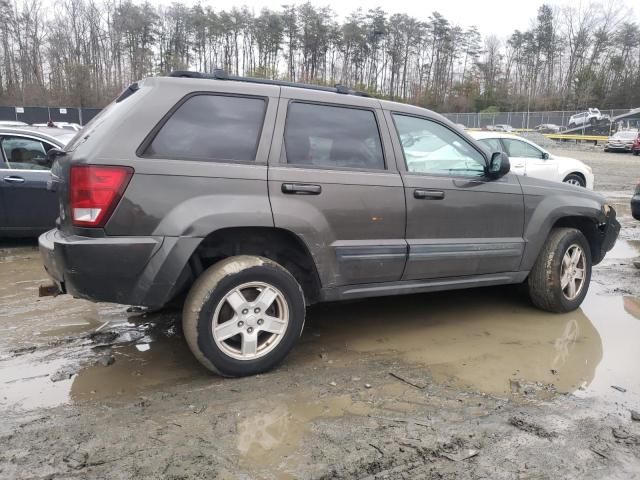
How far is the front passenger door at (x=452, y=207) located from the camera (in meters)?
3.82

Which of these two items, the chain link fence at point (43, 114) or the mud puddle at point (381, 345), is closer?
the mud puddle at point (381, 345)

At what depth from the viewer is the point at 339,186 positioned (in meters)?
3.46

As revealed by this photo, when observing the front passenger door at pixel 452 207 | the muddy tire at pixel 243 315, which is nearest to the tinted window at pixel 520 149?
the front passenger door at pixel 452 207

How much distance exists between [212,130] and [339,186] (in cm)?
91

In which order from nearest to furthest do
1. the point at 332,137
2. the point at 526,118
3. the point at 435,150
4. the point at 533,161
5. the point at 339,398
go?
1. the point at 339,398
2. the point at 332,137
3. the point at 435,150
4. the point at 533,161
5. the point at 526,118

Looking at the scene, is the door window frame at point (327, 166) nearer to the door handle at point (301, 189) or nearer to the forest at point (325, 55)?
the door handle at point (301, 189)

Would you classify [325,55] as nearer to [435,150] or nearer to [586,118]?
[586,118]

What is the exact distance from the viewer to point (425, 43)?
252ft

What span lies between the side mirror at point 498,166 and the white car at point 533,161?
21.6 ft

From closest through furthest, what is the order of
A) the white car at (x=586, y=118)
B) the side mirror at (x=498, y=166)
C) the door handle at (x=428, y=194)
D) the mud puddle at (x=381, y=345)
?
the mud puddle at (x=381, y=345)
the door handle at (x=428, y=194)
the side mirror at (x=498, y=166)
the white car at (x=586, y=118)

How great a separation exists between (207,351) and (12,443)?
1078 millimetres

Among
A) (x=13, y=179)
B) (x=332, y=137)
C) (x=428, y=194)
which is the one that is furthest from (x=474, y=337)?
(x=13, y=179)

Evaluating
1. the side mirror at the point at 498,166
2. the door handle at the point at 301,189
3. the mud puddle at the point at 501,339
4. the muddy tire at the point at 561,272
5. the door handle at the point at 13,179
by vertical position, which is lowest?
the mud puddle at the point at 501,339

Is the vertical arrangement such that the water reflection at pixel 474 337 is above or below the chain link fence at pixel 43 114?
below
